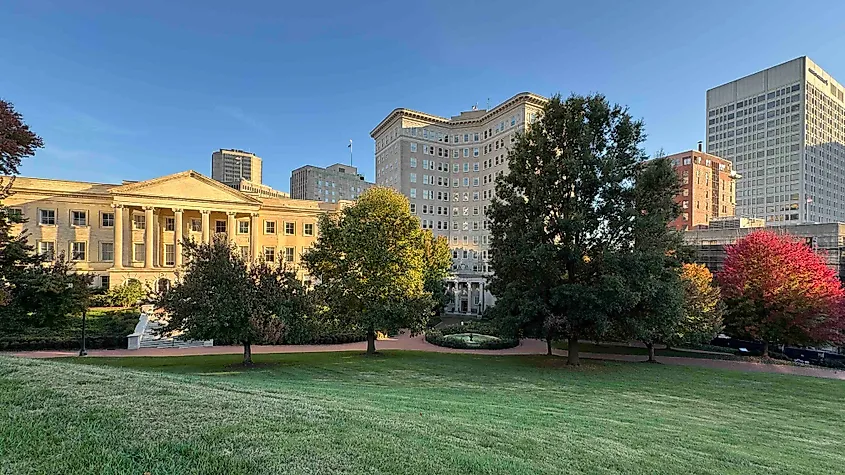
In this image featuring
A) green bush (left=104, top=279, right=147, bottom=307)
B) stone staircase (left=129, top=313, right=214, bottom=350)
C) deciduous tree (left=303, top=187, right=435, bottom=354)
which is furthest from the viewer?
green bush (left=104, top=279, right=147, bottom=307)

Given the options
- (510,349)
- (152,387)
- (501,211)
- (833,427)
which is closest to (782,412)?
(833,427)

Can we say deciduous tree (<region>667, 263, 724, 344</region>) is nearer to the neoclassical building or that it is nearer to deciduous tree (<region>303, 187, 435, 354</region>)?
deciduous tree (<region>303, 187, 435, 354</region>)

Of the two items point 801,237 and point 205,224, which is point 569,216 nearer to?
point 801,237

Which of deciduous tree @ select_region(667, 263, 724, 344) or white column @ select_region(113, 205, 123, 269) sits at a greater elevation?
white column @ select_region(113, 205, 123, 269)

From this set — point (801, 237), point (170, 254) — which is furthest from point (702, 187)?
point (170, 254)

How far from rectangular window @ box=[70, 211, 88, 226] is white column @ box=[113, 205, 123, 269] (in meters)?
3.07

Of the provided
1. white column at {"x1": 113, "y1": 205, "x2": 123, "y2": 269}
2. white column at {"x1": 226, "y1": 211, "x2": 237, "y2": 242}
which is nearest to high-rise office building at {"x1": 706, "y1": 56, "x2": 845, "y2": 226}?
white column at {"x1": 226, "y1": 211, "x2": 237, "y2": 242}

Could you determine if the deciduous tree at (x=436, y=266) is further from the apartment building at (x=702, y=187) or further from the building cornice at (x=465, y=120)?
the apartment building at (x=702, y=187)

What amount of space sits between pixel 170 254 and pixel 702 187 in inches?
3495

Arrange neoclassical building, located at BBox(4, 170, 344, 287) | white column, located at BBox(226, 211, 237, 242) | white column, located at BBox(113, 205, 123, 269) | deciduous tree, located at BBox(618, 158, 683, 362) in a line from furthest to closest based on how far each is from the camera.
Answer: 1. white column, located at BBox(226, 211, 237, 242)
2. white column, located at BBox(113, 205, 123, 269)
3. neoclassical building, located at BBox(4, 170, 344, 287)
4. deciduous tree, located at BBox(618, 158, 683, 362)

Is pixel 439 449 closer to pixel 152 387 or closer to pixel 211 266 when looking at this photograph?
pixel 152 387

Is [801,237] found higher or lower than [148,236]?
higher

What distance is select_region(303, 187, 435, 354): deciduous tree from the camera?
74.5 ft

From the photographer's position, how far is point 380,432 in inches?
238
